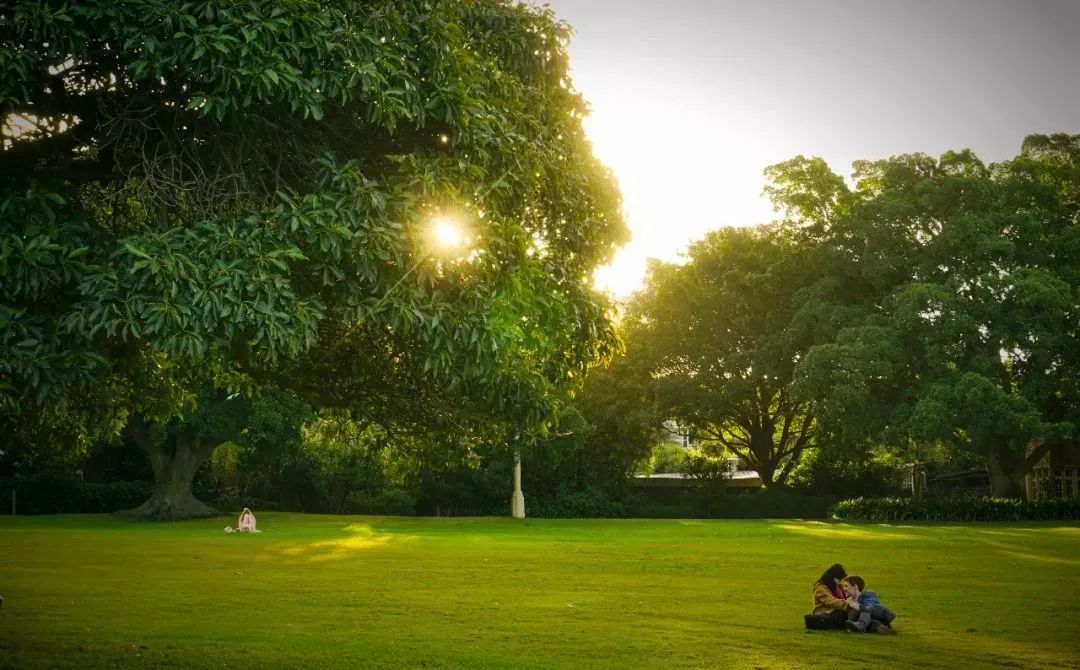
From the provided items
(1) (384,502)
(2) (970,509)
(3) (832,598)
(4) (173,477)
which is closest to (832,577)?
(3) (832,598)

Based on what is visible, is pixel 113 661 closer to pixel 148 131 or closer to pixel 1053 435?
pixel 148 131

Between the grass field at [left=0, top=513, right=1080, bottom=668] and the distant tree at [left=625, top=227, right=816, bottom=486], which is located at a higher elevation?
the distant tree at [left=625, top=227, right=816, bottom=486]

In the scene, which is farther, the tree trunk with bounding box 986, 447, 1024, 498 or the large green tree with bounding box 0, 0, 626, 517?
the tree trunk with bounding box 986, 447, 1024, 498

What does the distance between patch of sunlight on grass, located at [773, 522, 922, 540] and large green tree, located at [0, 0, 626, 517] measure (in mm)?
25913

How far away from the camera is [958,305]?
46906 mm

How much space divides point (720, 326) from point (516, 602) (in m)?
41.6

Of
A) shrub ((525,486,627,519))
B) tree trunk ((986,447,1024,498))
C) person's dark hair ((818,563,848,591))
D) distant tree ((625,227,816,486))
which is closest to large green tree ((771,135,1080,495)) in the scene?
tree trunk ((986,447,1024,498))

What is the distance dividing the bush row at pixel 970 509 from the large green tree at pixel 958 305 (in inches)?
96.5

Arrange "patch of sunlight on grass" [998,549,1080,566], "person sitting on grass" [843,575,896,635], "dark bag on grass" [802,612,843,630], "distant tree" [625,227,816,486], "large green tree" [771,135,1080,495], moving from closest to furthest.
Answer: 1. "person sitting on grass" [843,575,896,635]
2. "dark bag on grass" [802,612,843,630]
3. "patch of sunlight on grass" [998,549,1080,566]
4. "large green tree" [771,135,1080,495]
5. "distant tree" [625,227,816,486]

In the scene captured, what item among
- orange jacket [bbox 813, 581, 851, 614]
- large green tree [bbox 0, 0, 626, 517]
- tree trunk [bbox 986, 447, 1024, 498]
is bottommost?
orange jacket [bbox 813, 581, 851, 614]

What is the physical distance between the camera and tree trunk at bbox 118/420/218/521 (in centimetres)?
4738

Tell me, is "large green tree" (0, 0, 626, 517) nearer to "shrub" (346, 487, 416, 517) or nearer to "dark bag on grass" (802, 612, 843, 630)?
"dark bag on grass" (802, 612, 843, 630)

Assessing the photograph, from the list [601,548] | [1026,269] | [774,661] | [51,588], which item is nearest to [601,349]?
[774,661]

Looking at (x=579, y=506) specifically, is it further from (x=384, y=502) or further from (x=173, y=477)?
(x=173, y=477)
